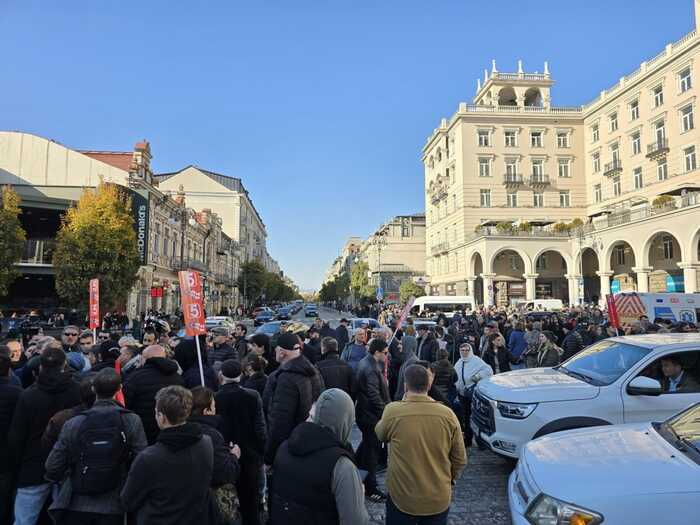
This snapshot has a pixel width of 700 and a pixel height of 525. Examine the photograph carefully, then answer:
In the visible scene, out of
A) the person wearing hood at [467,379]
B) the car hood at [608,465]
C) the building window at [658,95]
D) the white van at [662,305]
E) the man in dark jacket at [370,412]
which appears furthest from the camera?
the building window at [658,95]

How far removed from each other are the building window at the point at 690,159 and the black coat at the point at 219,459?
141ft

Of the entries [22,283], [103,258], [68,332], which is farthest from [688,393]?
[22,283]

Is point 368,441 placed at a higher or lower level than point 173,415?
lower

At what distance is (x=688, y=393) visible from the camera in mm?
5480

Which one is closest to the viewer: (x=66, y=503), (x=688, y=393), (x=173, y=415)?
(x=173, y=415)

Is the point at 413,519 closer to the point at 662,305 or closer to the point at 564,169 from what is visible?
the point at 662,305

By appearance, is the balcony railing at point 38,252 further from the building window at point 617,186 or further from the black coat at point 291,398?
the building window at point 617,186

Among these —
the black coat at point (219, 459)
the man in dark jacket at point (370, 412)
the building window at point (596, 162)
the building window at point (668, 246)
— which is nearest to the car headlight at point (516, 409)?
the man in dark jacket at point (370, 412)

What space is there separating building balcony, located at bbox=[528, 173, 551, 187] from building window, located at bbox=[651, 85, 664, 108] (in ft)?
41.1

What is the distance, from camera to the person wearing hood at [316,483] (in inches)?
94.2

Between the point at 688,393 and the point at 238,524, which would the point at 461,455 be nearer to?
the point at 238,524

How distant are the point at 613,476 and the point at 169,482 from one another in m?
3.01

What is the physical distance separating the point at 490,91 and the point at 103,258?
149 ft

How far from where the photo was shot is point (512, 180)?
4903 centimetres
